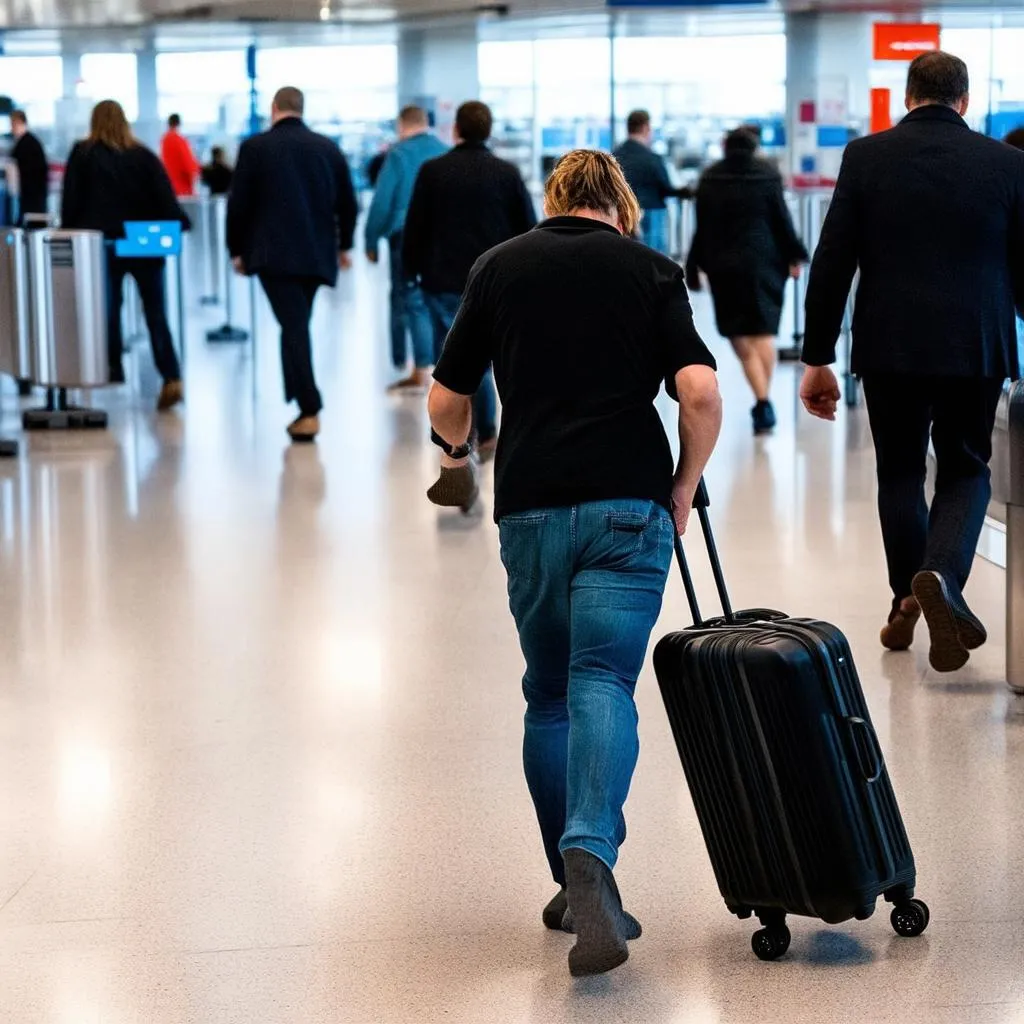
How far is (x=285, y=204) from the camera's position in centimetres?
892

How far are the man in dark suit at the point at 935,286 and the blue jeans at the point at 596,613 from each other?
65.8 inches

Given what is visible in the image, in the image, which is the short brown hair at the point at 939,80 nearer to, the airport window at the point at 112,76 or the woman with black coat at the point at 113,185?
the woman with black coat at the point at 113,185

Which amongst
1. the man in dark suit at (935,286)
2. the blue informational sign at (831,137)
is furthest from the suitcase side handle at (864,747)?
the blue informational sign at (831,137)

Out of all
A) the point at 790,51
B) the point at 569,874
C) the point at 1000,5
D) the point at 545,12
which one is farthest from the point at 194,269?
the point at 569,874

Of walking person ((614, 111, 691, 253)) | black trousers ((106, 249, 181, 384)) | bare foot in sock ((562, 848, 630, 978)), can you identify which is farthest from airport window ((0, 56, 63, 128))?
bare foot in sock ((562, 848, 630, 978))

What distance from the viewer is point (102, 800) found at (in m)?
3.96

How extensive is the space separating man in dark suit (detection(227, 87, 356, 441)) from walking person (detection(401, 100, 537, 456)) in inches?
37.3

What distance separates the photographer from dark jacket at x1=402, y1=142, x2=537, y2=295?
795 cm

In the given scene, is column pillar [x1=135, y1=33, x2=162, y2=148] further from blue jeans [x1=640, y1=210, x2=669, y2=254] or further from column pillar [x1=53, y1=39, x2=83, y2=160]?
blue jeans [x1=640, y1=210, x2=669, y2=254]

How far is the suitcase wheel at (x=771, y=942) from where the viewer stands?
3.01 m

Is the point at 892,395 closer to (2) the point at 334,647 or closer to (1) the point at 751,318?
(2) the point at 334,647

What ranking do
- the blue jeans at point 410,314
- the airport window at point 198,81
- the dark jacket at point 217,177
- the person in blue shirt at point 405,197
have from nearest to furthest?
the person in blue shirt at point 405,197 < the blue jeans at point 410,314 < the dark jacket at point 217,177 < the airport window at point 198,81

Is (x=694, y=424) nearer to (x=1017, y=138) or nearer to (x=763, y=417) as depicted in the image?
(x=1017, y=138)

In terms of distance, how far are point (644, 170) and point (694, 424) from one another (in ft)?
36.6
